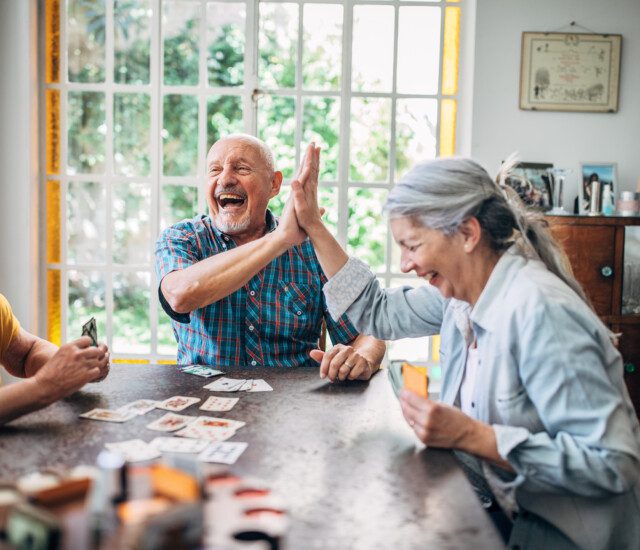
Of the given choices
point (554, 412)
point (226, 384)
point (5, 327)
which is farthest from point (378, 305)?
point (5, 327)

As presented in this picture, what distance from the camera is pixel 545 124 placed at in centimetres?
380

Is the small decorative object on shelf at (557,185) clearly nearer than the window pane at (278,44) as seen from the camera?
Yes

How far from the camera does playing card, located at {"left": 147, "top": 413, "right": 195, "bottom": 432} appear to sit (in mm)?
1444

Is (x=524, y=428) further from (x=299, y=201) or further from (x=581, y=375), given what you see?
(x=299, y=201)

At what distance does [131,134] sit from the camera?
394cm

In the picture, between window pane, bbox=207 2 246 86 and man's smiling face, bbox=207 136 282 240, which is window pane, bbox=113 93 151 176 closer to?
window pane, bbox=207 2 246 86

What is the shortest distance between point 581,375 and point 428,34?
3.06 m

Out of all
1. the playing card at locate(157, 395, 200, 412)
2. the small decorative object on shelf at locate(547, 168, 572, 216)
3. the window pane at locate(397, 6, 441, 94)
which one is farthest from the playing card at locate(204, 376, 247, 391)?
the window pane at locate(397, 6, 441, 94)

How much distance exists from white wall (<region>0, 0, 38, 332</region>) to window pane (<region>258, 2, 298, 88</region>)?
4.26ft

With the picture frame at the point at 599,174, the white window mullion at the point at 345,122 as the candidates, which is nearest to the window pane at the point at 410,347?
the white window mullion at the point at 345,122

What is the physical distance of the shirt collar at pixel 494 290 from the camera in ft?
4.95

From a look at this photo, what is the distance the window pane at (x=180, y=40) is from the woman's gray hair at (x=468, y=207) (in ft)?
8.82

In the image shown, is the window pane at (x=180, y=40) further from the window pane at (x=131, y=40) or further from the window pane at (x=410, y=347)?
the window pane at (x=410, y=347)

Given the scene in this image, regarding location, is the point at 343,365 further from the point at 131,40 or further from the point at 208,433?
the point at 131,40
